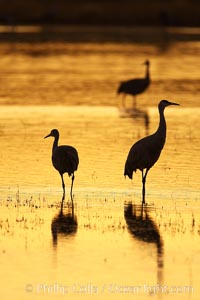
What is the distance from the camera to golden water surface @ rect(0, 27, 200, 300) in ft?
39.8

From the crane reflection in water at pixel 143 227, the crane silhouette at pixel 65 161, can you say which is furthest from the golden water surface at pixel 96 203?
the crane silhouette at pixel 65 161

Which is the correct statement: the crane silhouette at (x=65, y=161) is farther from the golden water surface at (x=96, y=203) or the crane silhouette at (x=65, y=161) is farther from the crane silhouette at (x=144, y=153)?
the crane silhouette at (x=144, y=153)

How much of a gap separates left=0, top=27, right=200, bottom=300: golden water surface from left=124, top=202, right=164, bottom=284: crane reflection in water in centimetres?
1

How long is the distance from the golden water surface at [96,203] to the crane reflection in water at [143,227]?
1 centimetres

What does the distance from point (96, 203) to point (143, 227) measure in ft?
5.08

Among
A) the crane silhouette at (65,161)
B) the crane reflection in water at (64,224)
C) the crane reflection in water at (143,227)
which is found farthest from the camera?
the crane silhouette at (65,161)

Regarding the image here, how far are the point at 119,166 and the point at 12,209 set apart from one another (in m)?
4.08

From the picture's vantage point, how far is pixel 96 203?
16.3 meters

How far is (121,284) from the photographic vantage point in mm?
11898

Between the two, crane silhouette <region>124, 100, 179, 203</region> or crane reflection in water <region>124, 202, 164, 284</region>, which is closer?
crane reflection in water <region>124, 202, 164, 284</region>

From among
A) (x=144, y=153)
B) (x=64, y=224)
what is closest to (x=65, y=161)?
(x=144, y=153)

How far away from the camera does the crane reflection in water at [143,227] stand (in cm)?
1354

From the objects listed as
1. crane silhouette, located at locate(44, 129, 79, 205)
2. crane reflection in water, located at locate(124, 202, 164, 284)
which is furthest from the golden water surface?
crane silhouette, located at locate(44, 129, 79, 205)

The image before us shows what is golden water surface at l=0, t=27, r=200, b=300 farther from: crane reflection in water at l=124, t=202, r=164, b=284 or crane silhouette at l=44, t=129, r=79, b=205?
crane silhouette at l=44, t=129, r=79, b=205
